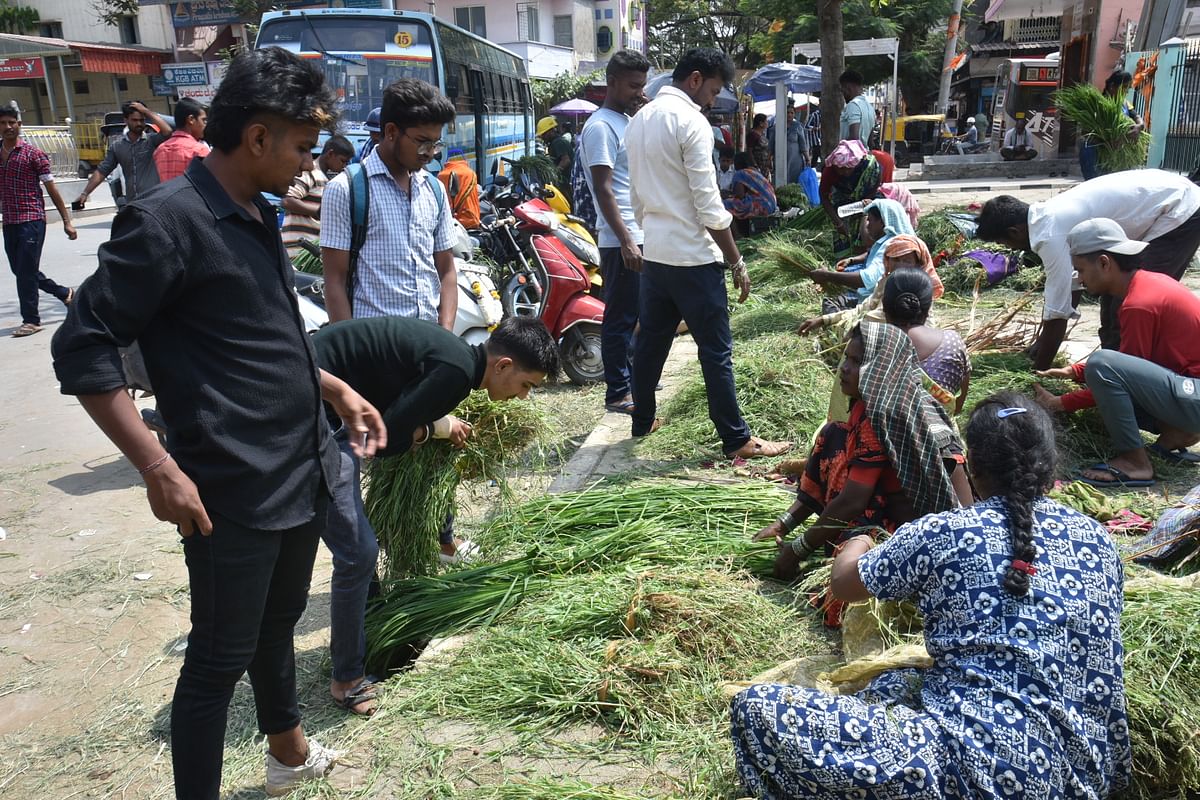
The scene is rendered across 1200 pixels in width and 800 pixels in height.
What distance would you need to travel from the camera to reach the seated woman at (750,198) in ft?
38.1

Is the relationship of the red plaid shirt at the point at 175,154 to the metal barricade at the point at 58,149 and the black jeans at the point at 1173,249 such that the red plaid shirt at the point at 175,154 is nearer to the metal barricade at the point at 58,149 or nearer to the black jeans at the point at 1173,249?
the black jeans at the point at 1173,249

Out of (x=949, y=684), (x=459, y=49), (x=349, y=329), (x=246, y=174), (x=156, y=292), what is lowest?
(x=949, y=684)

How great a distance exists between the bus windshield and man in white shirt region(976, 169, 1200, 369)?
312 inches

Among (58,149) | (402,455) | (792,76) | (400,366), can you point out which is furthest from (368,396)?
(58,149)

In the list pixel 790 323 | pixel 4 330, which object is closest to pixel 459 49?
pixel 4 330

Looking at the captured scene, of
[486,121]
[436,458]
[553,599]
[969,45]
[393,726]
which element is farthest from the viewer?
[969,45]

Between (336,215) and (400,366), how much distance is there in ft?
3.09

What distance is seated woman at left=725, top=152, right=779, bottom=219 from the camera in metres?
11.6

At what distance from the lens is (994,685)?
2.03 meters

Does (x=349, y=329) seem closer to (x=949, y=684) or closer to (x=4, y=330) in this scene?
(x=949, y=684)

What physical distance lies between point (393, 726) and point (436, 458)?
1012 millimetres

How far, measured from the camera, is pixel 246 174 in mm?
2162

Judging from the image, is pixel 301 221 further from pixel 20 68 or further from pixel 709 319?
pixel 20 68

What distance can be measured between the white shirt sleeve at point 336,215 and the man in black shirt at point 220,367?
1320 mm
